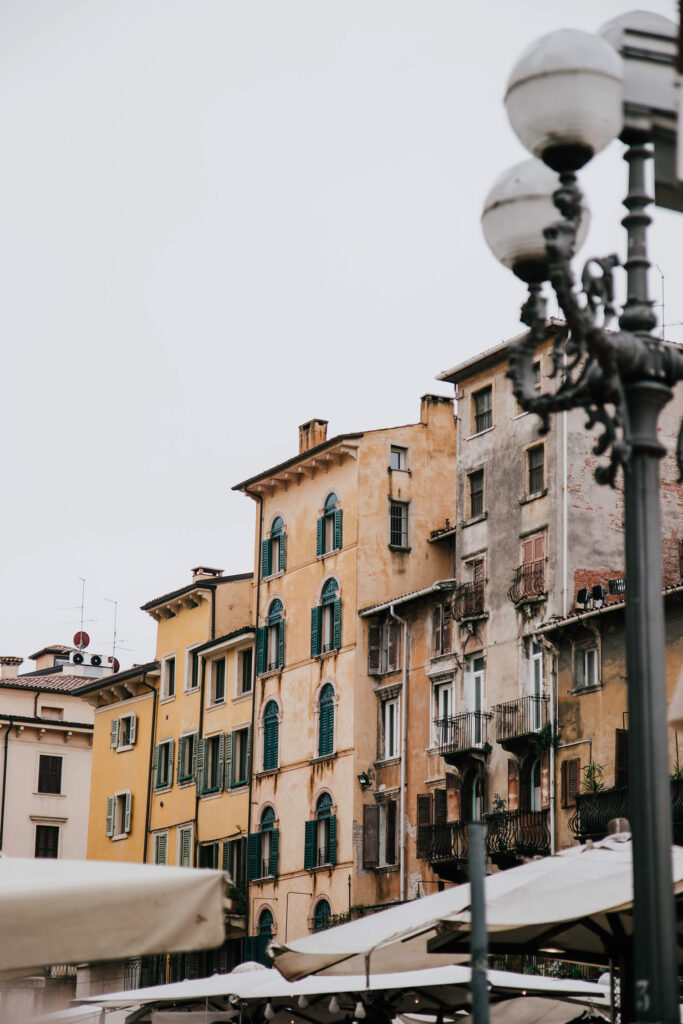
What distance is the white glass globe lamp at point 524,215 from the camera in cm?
747

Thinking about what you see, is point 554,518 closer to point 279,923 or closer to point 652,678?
point 279,923

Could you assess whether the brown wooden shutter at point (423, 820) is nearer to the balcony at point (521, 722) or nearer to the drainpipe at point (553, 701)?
the balcony at point (521, 722)

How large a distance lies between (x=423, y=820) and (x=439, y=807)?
0.82 metres

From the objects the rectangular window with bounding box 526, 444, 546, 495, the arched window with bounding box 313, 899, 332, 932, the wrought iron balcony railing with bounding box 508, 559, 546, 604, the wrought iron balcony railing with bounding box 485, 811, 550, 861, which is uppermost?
the rectangular window with bounding box 526, 444, 546, 495

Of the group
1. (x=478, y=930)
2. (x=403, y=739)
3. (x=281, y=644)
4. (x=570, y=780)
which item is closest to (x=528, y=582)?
(x=570, y=780)

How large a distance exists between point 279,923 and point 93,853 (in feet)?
50.3

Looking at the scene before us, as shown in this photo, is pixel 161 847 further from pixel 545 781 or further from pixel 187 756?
pixel 545 781

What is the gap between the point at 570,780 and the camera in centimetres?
3750

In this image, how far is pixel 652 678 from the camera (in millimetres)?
6355

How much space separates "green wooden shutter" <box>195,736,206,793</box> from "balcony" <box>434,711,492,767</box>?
1424 cm

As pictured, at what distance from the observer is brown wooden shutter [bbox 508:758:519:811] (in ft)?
129

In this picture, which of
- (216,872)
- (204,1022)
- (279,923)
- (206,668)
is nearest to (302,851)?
(279,923)

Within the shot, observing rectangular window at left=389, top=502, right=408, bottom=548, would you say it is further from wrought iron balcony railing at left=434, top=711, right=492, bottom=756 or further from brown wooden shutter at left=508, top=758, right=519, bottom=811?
brown wooden shutter at left=508, top=758, right=519, bottom=811

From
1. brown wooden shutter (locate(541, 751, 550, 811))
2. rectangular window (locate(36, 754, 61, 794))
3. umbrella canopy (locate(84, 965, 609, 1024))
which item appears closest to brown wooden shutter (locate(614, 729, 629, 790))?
brown wooden shutter (locate(541, 751, 550, 811))
